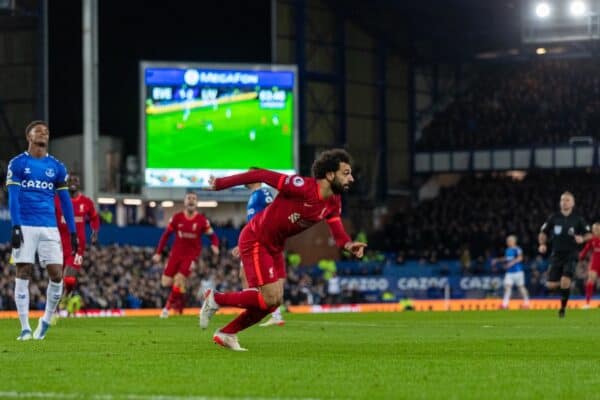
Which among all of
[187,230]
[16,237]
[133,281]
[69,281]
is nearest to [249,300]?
[16,237]

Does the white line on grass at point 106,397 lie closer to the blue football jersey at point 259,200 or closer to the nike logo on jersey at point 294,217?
the nike logo on jersey at point 294,217

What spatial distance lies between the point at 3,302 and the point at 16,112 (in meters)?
20.1

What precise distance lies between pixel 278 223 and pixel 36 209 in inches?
150

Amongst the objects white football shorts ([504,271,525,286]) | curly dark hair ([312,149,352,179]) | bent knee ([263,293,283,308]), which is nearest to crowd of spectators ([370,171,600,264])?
white football shorts ([504,271,525,286])

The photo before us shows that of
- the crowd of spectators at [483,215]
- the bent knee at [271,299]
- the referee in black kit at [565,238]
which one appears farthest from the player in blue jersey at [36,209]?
the crowd of spectators at [483,215]

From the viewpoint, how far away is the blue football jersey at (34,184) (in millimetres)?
15867

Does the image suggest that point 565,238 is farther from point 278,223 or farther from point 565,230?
point 278,223

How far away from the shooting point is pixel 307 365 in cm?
1207

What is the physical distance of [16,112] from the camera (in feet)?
183

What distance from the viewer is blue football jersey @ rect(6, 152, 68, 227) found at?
625 inches

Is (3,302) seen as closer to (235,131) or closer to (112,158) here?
(235,131)

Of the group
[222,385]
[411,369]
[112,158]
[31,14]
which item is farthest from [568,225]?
[112,158]

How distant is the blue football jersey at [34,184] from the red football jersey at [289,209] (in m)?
3.40

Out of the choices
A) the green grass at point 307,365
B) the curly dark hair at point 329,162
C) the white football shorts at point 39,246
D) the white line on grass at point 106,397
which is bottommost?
the green grass at point 307,365
